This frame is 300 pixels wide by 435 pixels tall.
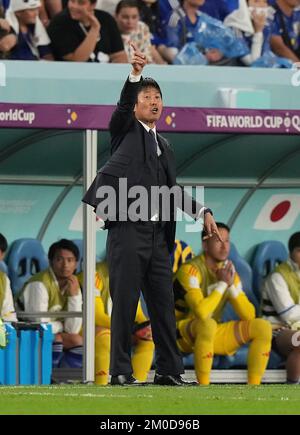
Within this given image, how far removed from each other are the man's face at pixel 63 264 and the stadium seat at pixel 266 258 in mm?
1712

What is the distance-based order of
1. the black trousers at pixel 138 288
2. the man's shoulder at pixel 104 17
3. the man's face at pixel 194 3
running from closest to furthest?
the black trousers at pixel 138 288 < the man's shoulder at pixel 104 17 < the man's face at pixel 194 3

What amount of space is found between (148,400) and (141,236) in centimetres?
155

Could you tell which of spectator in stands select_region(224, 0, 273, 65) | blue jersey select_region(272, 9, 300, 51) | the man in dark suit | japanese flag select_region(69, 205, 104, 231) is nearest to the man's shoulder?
spectator in stands select_region(224, 0, 273, 65)

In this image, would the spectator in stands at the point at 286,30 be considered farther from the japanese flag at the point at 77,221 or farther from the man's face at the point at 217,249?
the japanese flag at the point at 77,221

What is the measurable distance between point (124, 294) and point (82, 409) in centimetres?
188

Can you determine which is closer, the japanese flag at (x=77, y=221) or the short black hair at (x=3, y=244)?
the short black hair at (x=3, y=244)

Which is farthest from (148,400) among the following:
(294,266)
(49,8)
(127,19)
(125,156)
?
(127,19)

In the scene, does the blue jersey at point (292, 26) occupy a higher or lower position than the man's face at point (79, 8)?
higher

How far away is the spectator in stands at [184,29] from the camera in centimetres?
1454

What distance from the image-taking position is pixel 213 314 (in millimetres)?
12766

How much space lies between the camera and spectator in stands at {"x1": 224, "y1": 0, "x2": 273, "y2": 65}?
15102 millimetres

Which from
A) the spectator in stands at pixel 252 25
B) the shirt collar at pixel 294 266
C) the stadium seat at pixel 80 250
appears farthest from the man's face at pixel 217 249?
the spectator in stands at pixel 252 25

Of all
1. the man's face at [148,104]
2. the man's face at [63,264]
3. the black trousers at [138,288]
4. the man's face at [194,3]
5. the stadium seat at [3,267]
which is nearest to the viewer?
the man's face at [148,104]
